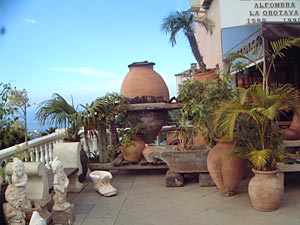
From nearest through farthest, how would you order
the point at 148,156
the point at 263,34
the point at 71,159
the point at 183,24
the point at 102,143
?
the point at 263,34 → the point at 71,159 → the point at 148,156 → the point at 102,143 → the point at 183,24

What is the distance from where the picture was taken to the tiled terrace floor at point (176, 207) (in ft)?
9.77

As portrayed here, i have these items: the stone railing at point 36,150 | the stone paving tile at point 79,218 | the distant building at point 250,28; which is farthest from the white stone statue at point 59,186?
the distant building at point 250,28

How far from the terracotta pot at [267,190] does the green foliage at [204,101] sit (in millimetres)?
898

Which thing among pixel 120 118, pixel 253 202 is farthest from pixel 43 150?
pixel 253 202

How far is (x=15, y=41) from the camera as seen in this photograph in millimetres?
4332

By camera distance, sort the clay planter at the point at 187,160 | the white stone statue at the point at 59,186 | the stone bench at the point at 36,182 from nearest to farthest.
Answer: the stone bench at the point at 36,182 < the white stone statue at the point at 59,186 < the clay planter at the point at 187,160

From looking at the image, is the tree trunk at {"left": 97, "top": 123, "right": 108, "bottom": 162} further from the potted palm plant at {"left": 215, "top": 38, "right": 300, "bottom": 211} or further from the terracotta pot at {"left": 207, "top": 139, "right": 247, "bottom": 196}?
the potted palm plant at {"left": 215, "top": 38, "right": 300, "bottom": 211}

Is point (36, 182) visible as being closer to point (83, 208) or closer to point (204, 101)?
point (83, 208)

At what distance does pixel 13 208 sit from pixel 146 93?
3.09 metres

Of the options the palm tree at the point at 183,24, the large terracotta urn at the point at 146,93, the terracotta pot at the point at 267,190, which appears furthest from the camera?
the palm tree at the point at 183,24

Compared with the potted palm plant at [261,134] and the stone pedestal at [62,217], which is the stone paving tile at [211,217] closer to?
the potted palm plant at [261,134]

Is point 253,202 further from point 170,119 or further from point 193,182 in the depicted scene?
point 170,119

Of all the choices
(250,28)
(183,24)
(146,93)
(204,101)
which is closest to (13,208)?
(204,101)

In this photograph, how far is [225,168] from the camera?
3.51 meters
